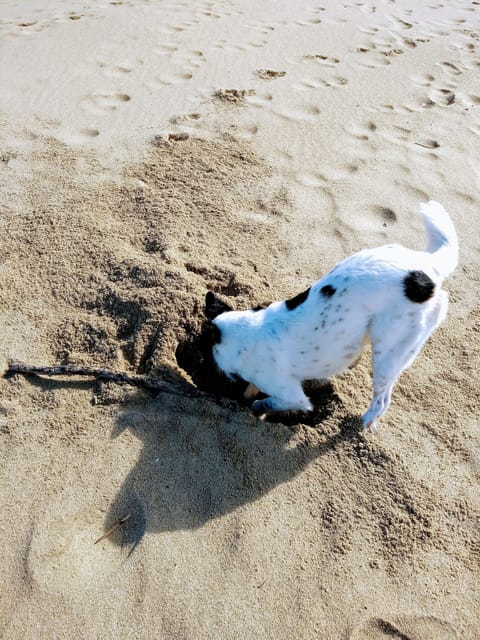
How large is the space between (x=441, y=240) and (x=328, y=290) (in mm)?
847

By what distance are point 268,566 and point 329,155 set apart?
161 inches

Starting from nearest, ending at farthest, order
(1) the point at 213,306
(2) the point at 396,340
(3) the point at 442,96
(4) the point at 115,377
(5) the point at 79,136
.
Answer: (2) the point at 396,340, (4) the point at 115,377, (1) the point at 213,306, (5) the point at 79,136, (3) the point at 442,96

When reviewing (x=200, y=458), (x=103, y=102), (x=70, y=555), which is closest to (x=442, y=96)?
(x=103, y=102)

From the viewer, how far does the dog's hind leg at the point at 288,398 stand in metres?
3.11

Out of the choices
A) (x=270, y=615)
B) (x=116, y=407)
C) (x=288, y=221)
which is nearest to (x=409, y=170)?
(x=288, y=221)

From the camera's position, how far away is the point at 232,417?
121 inches

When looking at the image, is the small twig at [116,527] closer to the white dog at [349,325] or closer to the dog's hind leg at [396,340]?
the white dog at [349,325]

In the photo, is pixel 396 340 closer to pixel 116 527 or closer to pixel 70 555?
pixel 116 527

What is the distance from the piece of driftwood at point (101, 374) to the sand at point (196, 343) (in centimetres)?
4

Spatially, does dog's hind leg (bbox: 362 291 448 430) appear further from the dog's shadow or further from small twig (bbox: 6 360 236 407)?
small twig (bbox: 6 360 236 407)

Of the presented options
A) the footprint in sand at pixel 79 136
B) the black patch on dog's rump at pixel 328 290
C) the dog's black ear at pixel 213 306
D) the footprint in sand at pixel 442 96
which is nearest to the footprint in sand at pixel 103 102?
the footprint in sand at pixel 79 136

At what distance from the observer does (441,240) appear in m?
3.12

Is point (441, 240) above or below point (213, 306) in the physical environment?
above

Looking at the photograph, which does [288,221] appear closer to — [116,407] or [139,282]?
[139,282]
